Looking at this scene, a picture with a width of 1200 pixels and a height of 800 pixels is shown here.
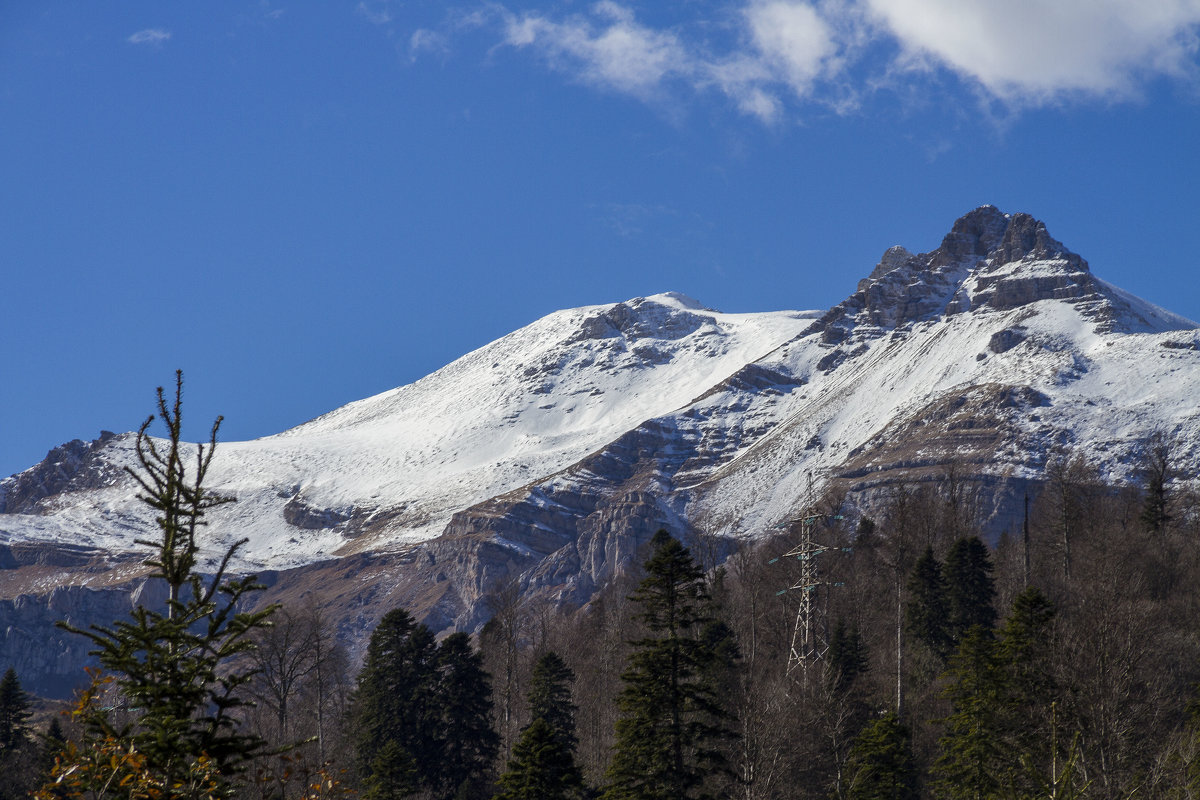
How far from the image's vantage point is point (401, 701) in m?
51.6

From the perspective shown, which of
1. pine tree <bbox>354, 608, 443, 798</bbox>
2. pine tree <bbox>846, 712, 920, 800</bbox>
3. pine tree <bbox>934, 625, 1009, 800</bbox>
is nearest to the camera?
pine tree <bbox>934, 625, 1009, 800</bbox>

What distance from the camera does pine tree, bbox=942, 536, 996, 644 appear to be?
5612 cm

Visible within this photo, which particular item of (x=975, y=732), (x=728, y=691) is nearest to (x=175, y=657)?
→ (x=975, y=732)

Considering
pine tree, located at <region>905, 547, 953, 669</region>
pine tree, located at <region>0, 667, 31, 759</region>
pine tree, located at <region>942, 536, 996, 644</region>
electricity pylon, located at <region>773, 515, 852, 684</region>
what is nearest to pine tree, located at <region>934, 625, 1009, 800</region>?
electricity pylon, located at <region>773, 515, 852, 684</region>

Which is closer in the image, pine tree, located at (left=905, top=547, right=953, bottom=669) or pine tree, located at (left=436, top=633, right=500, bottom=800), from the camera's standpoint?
pine tree, located at (left=436, top=633, right=500, bottom=800)

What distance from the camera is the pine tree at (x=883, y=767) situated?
37.9 meters

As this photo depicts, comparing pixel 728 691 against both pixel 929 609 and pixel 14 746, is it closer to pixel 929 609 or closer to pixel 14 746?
pixel 929 609

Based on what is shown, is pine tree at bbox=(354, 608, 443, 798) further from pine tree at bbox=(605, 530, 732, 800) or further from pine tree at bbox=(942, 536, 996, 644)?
pine tree at bbox=(942, 536, 996, 644)

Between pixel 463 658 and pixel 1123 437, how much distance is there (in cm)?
13663

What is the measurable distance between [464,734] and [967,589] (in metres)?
24.5

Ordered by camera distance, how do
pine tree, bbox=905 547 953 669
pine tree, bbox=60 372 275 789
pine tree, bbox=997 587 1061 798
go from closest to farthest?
pine tree, bbox=60 372 275 789 → pine tree, bbox=997 587 1061 798 → pine tree, bbox=905 547 953 669

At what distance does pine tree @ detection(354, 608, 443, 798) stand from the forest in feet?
0.34

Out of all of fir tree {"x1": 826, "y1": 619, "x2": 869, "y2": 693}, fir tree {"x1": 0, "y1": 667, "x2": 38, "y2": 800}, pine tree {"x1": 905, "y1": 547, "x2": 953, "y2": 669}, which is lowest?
fir tree {"x1": 0, "y1": 667, "x2": 38, "y2": 800}

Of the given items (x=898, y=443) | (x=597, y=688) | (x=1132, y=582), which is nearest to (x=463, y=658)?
(x=597, y=688)
